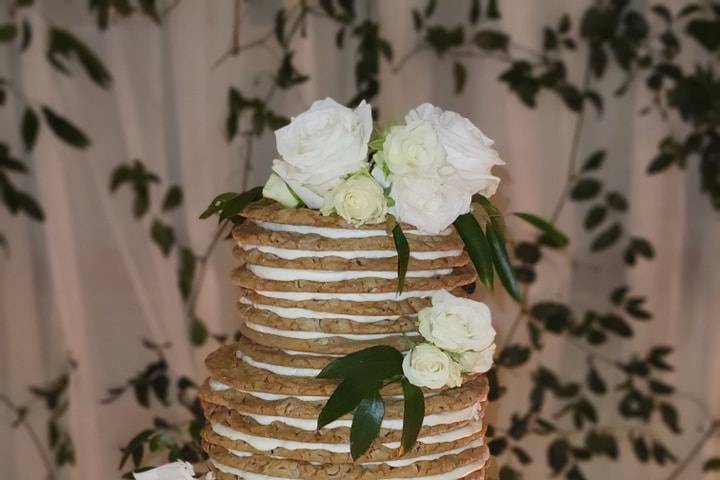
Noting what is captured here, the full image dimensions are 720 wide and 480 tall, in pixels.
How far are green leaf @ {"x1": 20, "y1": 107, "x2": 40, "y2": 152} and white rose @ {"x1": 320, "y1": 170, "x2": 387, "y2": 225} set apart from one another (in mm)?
1019

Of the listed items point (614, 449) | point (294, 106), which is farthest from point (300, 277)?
point (614, 449)

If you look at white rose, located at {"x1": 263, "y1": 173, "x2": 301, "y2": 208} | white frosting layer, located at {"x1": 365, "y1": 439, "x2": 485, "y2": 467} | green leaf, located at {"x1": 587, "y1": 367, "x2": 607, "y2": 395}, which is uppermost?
white rose, located at {"x1": 263, "y1": 173, "x2": 301, "y2": 208}

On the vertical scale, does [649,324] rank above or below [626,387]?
above

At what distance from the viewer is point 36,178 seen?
71.2 inches

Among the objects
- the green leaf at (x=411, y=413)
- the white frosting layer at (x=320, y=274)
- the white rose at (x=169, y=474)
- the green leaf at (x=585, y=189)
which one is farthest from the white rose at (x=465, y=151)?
the green leaf at (x=585, y=189)

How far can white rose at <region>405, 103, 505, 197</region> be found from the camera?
39.0 inches

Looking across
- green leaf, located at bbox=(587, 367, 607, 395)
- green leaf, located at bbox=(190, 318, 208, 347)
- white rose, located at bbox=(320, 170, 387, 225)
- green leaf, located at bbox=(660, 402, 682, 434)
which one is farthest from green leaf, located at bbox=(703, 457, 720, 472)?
white rose, located at bbox=(320, 170, 387, 225)

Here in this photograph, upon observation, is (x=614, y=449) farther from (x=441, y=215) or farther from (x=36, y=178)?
(x=36, y=178)

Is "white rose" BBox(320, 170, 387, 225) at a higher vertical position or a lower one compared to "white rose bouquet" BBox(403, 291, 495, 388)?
higher

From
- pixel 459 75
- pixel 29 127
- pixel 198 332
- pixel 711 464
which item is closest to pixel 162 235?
pixel 198 332

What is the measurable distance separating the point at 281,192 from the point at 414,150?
16cm

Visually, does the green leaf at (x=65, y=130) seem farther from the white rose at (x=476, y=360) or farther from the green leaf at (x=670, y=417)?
the green leaf at (x=670, y=417)

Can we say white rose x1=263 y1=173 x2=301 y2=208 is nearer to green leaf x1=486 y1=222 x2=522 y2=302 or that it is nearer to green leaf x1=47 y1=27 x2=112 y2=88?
green leaf x1=486 y1=222 x2=522 y2=302

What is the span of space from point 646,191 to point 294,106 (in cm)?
70
